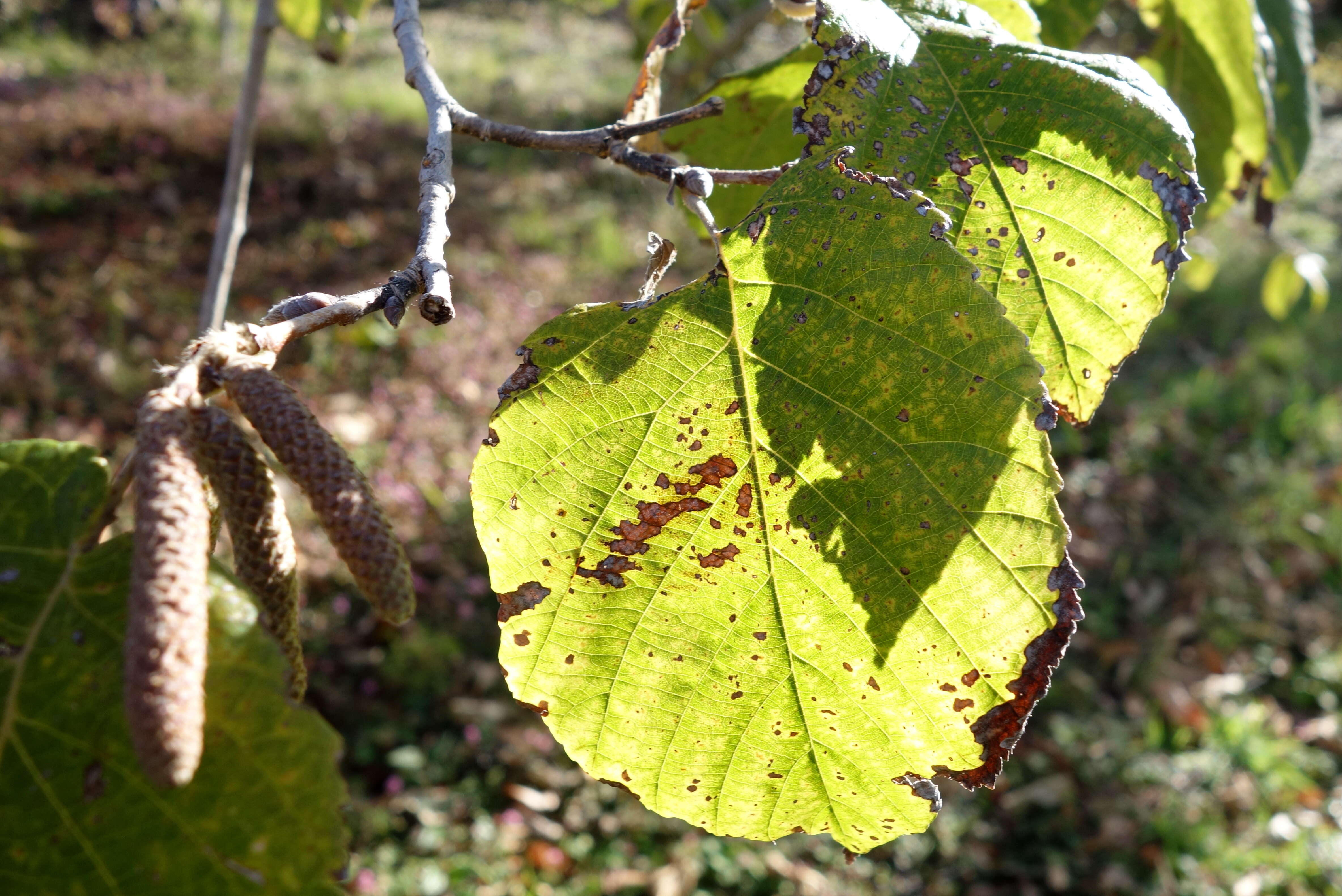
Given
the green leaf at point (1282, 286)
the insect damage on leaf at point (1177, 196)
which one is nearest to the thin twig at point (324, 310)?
the insect damage on leaf at point (1177, 196)

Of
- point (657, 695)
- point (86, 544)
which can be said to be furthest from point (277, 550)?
point (657, 695)

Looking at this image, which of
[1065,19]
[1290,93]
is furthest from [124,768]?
[1290,93]

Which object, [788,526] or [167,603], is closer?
[167,603]

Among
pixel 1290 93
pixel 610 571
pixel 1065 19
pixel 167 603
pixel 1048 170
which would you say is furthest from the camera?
pixel 1290 93

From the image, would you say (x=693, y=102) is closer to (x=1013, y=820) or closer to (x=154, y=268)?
(x=1013, y=820)

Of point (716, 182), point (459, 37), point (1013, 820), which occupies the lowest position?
point (1013, 820)

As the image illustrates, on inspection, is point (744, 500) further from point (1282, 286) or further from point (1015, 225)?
point (1282, 286)
